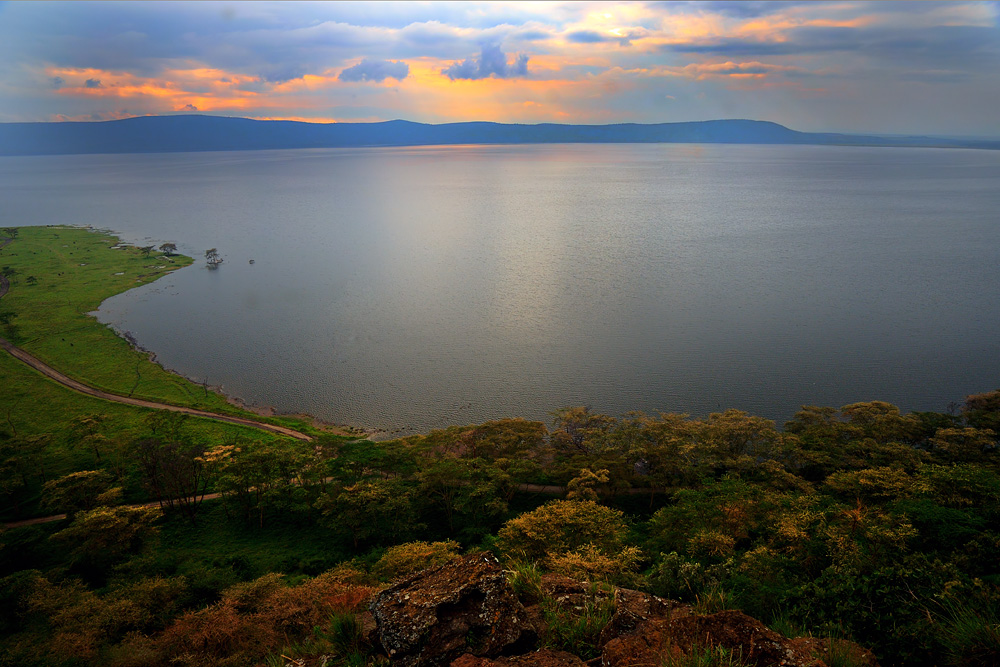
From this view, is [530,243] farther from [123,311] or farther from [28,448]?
[28,448]

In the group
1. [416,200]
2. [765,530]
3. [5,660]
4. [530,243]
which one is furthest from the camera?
[416,200]

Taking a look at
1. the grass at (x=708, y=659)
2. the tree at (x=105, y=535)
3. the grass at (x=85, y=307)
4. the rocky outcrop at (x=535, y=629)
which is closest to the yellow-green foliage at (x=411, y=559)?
the rocky outcrop at (x=535, y=629)

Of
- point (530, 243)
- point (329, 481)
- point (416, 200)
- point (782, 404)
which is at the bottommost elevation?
point (329, 481)

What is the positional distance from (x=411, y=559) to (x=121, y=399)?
41.5 meters

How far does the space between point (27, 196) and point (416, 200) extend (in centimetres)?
16162

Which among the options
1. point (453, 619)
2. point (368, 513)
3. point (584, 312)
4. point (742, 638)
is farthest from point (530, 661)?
point (584, 312)

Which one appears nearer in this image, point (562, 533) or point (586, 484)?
point (562, 533)

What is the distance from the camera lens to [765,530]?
21.6 m

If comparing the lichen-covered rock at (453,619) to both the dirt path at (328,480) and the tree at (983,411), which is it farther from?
the tree at (983,411)

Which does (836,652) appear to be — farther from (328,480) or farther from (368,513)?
(328,480)

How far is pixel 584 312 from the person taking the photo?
6188 centimetres

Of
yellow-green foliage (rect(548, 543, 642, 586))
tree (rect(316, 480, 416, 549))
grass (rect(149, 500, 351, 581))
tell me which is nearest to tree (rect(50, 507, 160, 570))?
grass (rect(149, 500, 351, 581))

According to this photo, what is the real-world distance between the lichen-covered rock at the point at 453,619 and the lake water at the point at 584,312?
3378 centimetres

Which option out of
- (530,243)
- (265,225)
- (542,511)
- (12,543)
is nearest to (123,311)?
(12,543)
